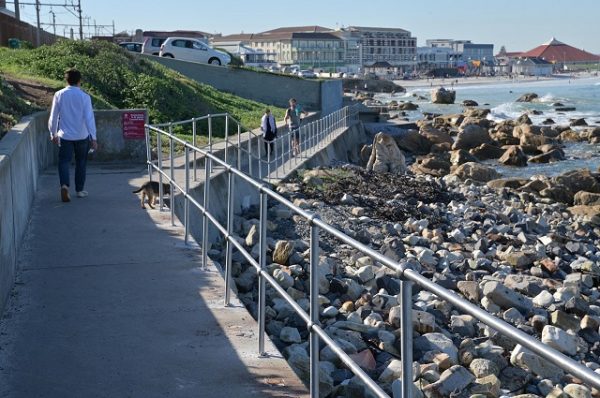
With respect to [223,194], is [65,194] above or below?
above

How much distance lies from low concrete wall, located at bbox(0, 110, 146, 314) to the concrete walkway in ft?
0.82

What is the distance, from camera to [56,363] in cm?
537

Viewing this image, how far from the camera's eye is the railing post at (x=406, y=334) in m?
3.25

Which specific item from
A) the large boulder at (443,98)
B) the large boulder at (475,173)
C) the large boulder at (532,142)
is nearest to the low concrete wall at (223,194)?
the large boulder at (475,173)

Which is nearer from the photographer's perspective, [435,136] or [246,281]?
[246,281]

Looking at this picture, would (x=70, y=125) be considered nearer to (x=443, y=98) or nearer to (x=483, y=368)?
(x=483, y=368)

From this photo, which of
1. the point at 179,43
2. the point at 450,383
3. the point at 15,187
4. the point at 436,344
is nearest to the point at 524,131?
the point at 179,43

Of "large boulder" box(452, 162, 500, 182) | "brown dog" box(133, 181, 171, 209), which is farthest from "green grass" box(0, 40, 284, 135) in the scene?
"brown dog" box(133, 181, 171, 209)

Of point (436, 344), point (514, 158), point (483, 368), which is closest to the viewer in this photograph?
point (483, 368)

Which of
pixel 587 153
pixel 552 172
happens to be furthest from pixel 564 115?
pixel 552 172

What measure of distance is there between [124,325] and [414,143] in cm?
3011

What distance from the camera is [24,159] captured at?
33.4 feet

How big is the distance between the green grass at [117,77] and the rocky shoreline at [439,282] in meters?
5.28

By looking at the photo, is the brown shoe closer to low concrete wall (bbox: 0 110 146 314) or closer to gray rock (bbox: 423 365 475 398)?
low concrete wall (bbox: 0 110 146 314)
